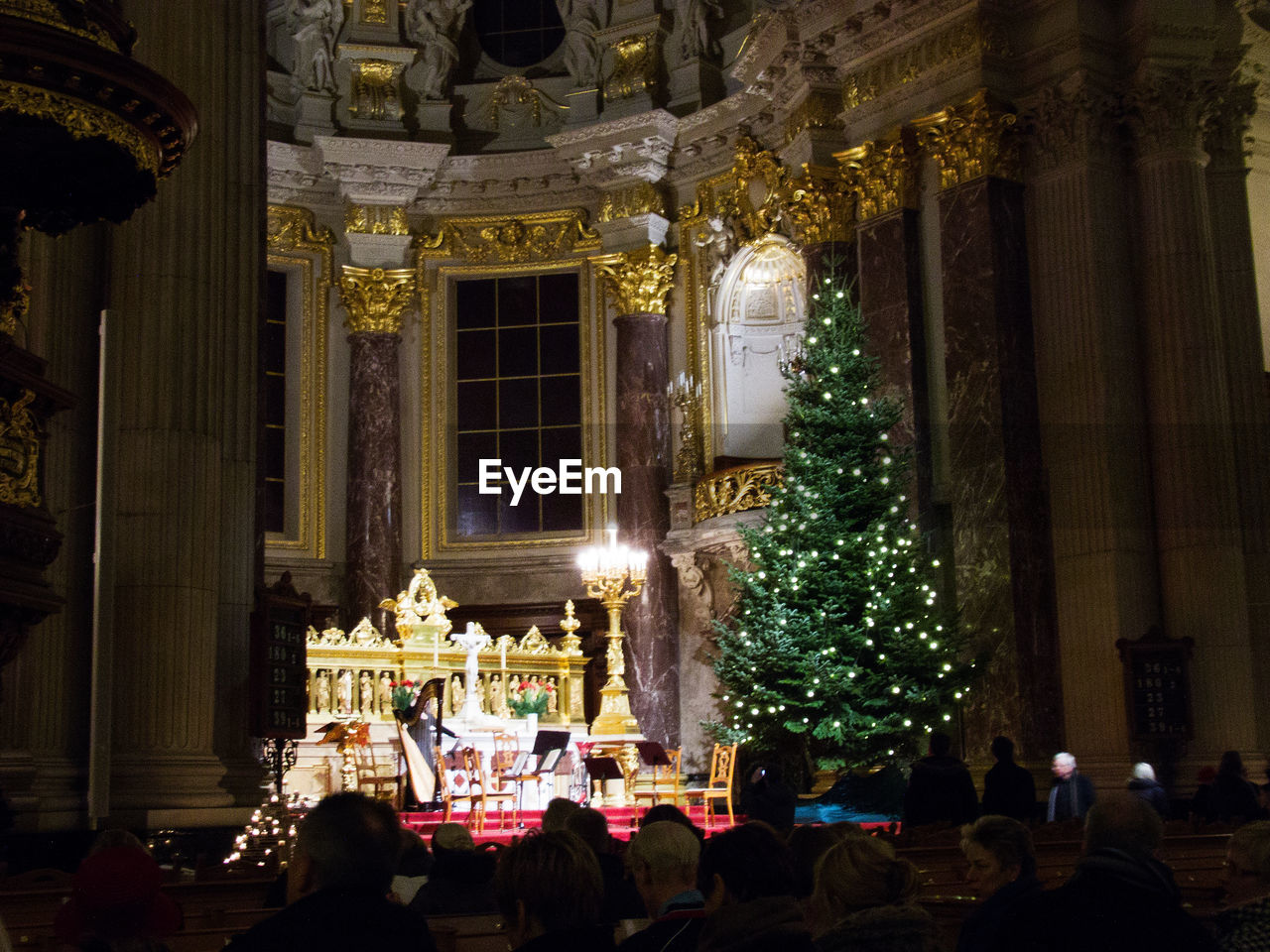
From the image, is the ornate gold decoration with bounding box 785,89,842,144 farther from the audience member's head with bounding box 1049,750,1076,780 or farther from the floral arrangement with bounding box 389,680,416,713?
the audience member's head with bounding box 1049,750,1076,780

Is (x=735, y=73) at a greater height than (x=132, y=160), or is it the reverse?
(x=735, y=73)

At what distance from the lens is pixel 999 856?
4.41 m

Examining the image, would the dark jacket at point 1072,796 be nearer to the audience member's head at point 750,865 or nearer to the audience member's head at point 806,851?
the audience member's head at point 806,851

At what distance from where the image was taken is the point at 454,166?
21.2 metres

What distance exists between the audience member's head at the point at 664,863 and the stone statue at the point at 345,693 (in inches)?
500

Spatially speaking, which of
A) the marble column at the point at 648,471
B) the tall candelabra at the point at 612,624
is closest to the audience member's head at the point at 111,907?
the tall candelabra at the point at 612,624

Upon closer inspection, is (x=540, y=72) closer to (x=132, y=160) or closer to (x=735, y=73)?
(x=735, y=73)

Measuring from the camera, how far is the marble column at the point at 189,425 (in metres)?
8.21

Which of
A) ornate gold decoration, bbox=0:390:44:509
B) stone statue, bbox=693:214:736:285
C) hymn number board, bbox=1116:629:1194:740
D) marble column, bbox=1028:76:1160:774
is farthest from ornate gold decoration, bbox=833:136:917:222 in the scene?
ornate gold decoration, bbox=0:390:44:509

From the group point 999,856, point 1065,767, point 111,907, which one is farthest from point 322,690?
point 111,907

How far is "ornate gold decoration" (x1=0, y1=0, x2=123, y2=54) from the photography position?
610 cm

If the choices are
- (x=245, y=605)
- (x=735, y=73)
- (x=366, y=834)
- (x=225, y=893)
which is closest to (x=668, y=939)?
(x=366, y=834)

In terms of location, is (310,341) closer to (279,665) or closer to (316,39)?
(316,39)

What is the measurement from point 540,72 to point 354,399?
5.51 meters
